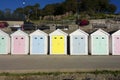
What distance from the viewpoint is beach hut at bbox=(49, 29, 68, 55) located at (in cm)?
2158

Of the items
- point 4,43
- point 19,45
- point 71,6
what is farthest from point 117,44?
point 71,6

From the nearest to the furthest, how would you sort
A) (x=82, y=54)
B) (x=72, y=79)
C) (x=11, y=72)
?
(x=72, y=79) → (x=11, y=72) → (x=82, y=54)

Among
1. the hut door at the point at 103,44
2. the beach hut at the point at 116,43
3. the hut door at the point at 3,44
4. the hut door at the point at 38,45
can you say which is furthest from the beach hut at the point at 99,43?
the hut door at the point at 3,44

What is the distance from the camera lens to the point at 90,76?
12.0 m

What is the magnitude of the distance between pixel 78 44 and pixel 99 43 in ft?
4.91

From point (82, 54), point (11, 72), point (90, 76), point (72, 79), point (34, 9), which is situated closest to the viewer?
point (72, 79)

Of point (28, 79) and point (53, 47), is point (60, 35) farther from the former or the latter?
point (28, 79)

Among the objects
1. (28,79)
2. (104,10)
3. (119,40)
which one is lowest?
(28,79)

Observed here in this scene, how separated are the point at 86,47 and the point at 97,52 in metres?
0.86

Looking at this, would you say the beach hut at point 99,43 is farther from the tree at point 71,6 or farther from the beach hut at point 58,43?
the tree at point 71,6

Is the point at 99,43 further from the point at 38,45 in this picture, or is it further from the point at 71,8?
the point at 71,8

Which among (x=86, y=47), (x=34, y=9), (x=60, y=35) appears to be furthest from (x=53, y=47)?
(x=34, y=9)

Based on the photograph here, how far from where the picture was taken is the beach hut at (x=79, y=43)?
21438 millimetres

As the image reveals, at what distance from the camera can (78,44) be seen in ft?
70.5
